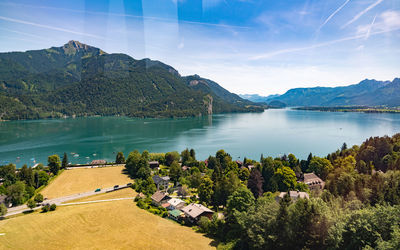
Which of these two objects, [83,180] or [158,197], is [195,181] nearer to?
[158,197]

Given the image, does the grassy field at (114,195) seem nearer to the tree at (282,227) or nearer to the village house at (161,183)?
the village house at (161,183)

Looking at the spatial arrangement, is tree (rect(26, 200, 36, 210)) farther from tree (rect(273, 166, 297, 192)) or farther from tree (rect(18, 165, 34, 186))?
tree (rect(273, 166, 297, 192))

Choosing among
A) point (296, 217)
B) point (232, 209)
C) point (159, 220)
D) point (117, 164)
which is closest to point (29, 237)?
point (159, 220)

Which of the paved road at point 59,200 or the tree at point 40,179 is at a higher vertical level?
the tree at point 40,179

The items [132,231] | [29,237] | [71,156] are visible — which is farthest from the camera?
[71,156]

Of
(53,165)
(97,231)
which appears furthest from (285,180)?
(53,165)

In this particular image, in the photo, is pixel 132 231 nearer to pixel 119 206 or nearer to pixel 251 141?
pixel 119 206

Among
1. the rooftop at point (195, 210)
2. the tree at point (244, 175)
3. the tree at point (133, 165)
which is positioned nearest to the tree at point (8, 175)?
the tree at point (133, 165)

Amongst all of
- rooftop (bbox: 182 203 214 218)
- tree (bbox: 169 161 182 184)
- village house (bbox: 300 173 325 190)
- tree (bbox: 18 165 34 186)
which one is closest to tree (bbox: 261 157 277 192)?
village house (bbox: 300 173 325 190)
